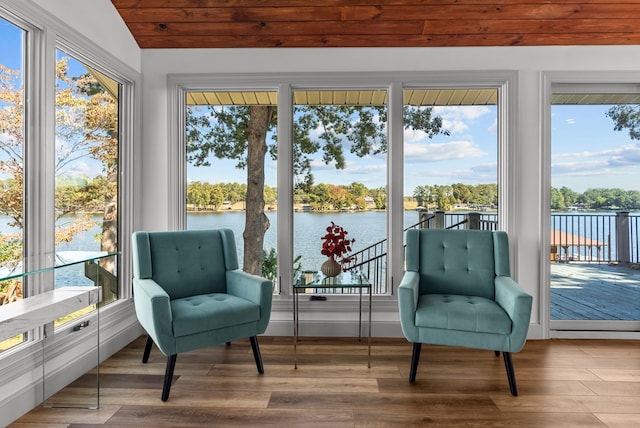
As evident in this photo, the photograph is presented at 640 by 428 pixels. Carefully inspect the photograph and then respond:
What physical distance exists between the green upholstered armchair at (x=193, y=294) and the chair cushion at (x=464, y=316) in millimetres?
1016

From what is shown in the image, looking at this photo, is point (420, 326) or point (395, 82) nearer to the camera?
point (420, 326)

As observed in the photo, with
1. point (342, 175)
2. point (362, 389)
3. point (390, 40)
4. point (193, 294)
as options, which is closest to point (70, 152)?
point (193, 294)

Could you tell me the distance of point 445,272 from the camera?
9.99ft

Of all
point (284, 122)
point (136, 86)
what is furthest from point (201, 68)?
point (284, 122)

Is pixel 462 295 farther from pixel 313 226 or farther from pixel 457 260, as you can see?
pixel 313 226

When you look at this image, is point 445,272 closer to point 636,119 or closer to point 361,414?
point 361,414

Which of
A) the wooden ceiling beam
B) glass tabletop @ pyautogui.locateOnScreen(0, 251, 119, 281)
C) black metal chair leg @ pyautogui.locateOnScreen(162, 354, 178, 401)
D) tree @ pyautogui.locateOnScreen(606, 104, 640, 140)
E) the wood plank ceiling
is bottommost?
black metal chair leg @ pyautogui.locateOnScreen(162, 354, 178, 401)

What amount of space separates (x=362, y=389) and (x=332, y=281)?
0.84 metres

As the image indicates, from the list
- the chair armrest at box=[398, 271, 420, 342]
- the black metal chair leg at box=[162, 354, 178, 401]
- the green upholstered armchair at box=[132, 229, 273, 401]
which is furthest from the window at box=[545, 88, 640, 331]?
the black metal chair leg at box=[162, 354, 178, 401]

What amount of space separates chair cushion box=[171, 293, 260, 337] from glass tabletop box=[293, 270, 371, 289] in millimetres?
479

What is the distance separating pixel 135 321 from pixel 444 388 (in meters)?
2.51

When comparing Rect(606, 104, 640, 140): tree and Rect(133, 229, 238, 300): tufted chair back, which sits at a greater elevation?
Rect(606, 104, 640, 140): tree

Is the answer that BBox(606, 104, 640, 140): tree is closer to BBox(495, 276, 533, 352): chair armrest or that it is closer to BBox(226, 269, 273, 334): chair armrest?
BBox(495, 276, 533, 352): chair armrest

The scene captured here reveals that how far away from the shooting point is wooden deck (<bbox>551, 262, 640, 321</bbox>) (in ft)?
11.8
